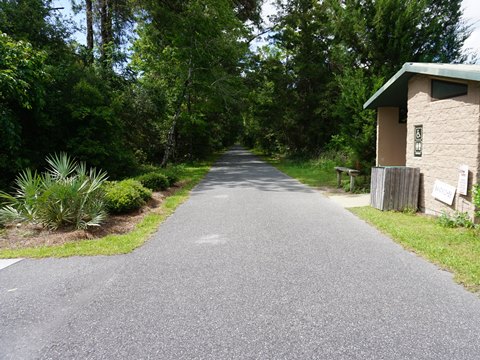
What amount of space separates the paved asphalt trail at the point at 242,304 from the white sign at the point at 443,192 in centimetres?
217

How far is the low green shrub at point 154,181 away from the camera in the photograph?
1077 centimetres

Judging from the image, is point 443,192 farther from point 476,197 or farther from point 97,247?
point 97,247

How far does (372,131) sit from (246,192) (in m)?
5.02

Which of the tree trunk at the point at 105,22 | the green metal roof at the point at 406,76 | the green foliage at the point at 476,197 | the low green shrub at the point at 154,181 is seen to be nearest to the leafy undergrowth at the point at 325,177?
the green metal roof at the point at 406,76

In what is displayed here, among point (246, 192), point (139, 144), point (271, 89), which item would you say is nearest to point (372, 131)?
point (246, 192)

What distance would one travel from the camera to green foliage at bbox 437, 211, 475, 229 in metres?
6.44

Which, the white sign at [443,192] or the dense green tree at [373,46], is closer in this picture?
the white sign at [443,192]

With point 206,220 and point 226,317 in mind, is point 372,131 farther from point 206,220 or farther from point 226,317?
point 226,317

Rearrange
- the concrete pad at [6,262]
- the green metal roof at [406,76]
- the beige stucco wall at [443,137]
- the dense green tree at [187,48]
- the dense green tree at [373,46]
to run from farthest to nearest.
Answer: the dense green tree at [187,48] → the dense green tree at [373,46] → the beige stucco wall at [443,137] → the green metal roof at [406,76] → the concrete pad at [6,262]

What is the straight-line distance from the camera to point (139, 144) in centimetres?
1998

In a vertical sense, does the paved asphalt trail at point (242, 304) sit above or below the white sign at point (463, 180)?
below

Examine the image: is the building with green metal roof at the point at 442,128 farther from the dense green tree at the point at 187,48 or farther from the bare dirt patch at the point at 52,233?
the dense green tree at the point at 187,48

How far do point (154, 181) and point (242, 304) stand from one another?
8155mm

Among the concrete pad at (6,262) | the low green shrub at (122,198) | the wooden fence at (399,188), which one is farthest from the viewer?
the wooden fence at (399,188)
